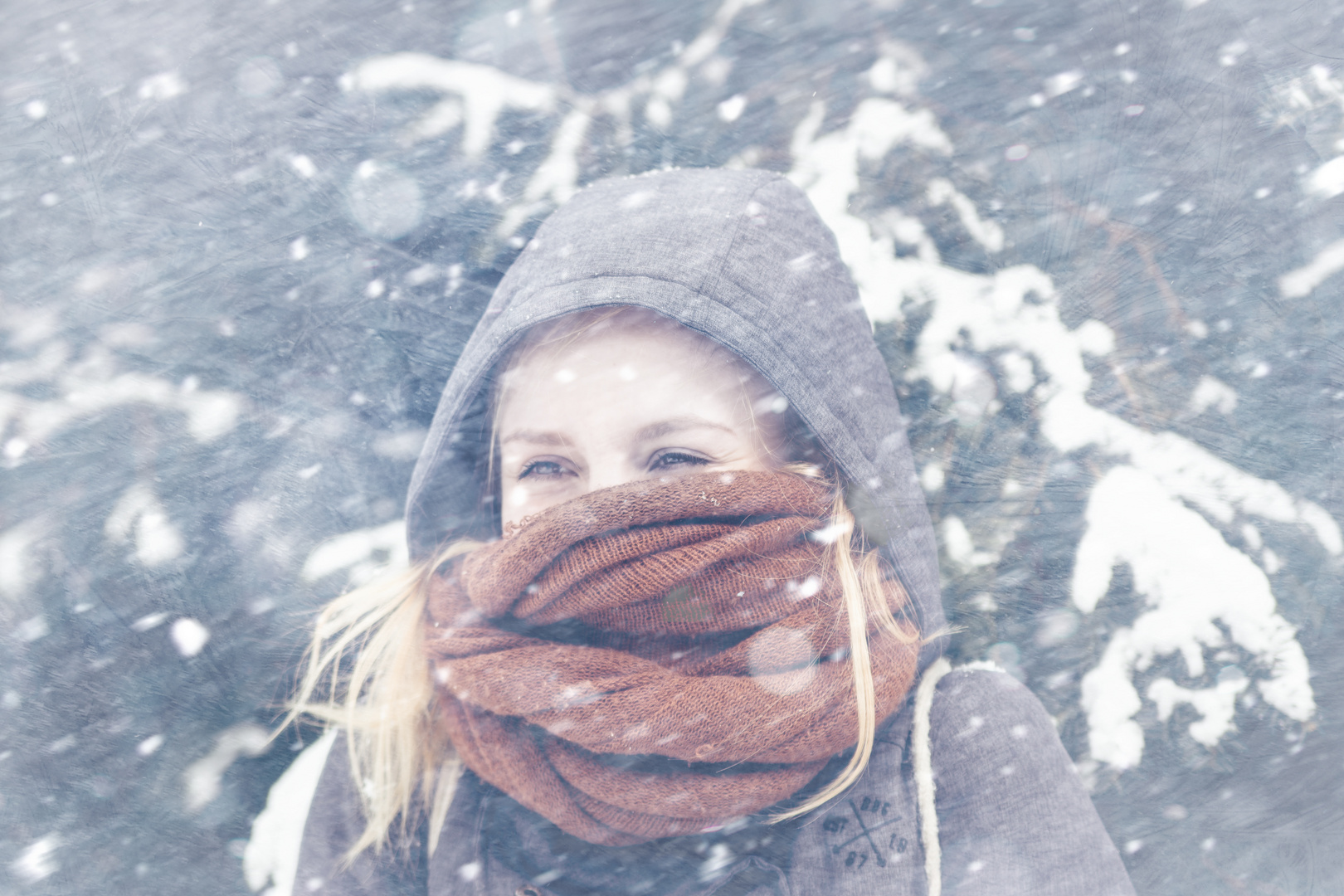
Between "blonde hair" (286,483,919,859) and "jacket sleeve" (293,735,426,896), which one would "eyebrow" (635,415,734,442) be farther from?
"jacket sleeve" (293,735,426,896)

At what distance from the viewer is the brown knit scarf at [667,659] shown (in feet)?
2.39

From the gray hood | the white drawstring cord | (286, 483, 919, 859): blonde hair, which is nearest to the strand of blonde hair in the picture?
(286, 483, 919, 859): blonde hair

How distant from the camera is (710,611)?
0.75 meters

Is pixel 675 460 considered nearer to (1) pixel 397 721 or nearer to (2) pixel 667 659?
(2) pixel 667 659

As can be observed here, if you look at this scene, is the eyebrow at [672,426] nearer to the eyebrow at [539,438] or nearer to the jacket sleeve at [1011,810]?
the eyebrow at [539,438]

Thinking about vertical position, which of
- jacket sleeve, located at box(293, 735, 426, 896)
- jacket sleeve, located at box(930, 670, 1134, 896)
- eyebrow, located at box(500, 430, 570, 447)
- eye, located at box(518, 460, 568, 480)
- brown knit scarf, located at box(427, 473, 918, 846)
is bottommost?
jacket sleeve, located at box(293, 735, 426, 896)

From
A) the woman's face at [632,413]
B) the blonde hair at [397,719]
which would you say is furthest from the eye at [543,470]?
the blonde hair at [397,719]

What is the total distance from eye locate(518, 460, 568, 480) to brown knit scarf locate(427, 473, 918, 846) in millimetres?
77

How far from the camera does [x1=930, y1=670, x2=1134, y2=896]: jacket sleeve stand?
796 mm

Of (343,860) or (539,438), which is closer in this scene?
(539,438)

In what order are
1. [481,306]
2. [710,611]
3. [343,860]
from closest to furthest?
[710,611], [343,860], [481,306]

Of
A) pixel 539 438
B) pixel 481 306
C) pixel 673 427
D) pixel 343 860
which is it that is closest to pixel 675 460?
pixel 673 427

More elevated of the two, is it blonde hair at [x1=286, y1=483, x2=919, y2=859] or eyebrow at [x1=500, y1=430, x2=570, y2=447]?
eyebrow at [x1=500, y1=430, x2=570, y2=447]

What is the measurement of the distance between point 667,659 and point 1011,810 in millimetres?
470
